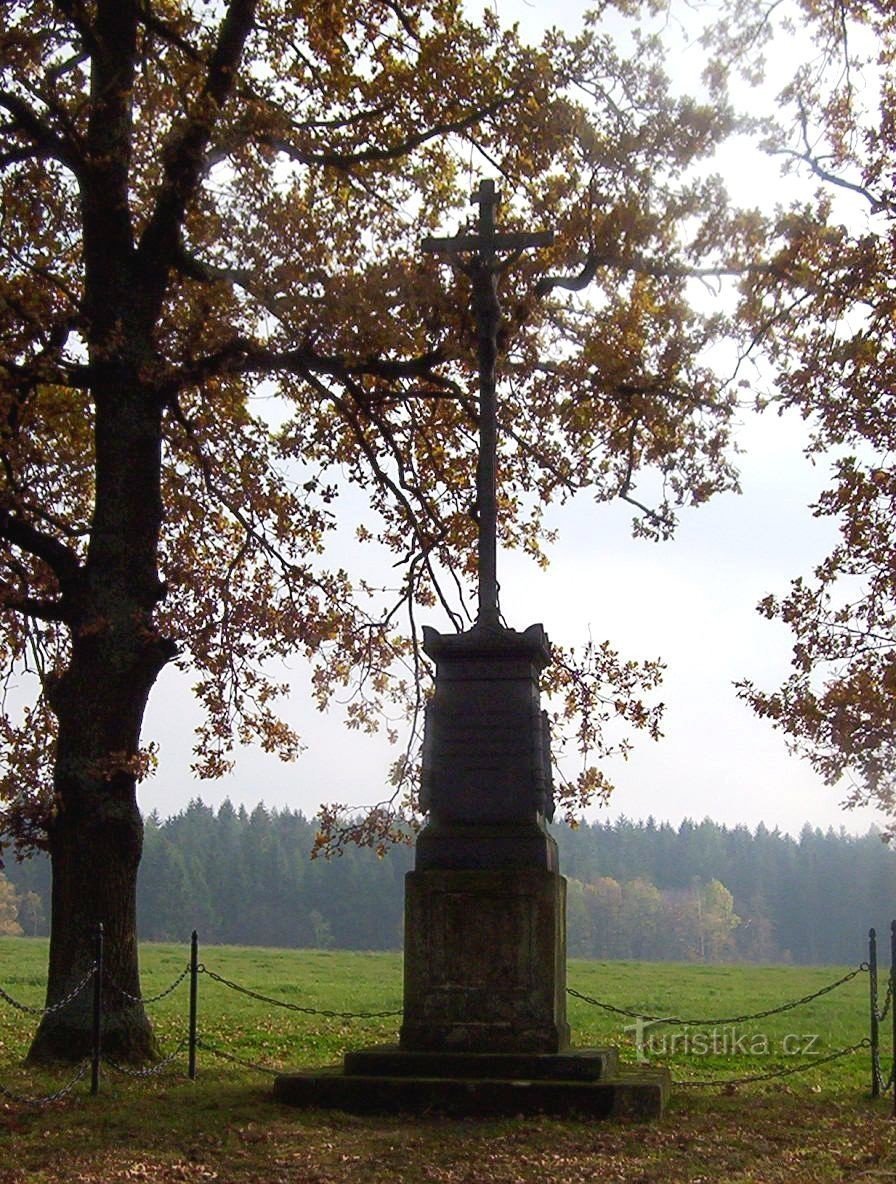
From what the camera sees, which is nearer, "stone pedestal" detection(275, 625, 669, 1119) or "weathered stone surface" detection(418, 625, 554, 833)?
"stone pedestal" detection(275, 625, 669, 1119)

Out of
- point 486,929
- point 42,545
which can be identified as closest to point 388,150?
point 42,545

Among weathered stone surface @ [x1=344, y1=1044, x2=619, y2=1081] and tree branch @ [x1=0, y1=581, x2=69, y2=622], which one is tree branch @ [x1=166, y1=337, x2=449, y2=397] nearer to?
tree branch @ [x1=0, y1=581, x2=69, y2=622]

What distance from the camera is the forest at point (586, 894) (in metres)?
75.2

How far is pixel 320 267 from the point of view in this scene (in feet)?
46.6

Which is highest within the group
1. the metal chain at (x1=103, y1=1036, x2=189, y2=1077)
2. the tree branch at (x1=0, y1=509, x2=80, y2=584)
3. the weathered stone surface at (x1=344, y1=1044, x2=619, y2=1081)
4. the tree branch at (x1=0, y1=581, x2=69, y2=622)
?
the tree branch at (x1=0, y1=509, x2=80, y2=584)

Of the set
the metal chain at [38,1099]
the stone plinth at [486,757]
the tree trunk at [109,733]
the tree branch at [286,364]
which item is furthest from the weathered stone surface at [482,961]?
the tree branch at [286,364]

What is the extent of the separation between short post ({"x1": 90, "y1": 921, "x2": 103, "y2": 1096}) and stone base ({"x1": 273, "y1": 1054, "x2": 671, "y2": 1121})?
1.94 meters

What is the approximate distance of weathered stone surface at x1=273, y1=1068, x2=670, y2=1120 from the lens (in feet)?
32.1

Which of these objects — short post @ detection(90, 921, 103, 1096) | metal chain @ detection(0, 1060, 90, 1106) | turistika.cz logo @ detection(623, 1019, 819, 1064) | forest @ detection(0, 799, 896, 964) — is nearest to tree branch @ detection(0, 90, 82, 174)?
short post @ detection(90, 921, 103, 1096)

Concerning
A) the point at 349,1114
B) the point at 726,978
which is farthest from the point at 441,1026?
the point at 726,978

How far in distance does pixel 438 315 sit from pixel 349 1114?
830cm

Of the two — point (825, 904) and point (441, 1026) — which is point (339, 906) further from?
point (441, 1026)

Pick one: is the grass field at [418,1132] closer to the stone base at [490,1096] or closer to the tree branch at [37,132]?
the stone base at [490,1096]

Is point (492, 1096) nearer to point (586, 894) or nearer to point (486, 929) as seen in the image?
point (486, 929)
